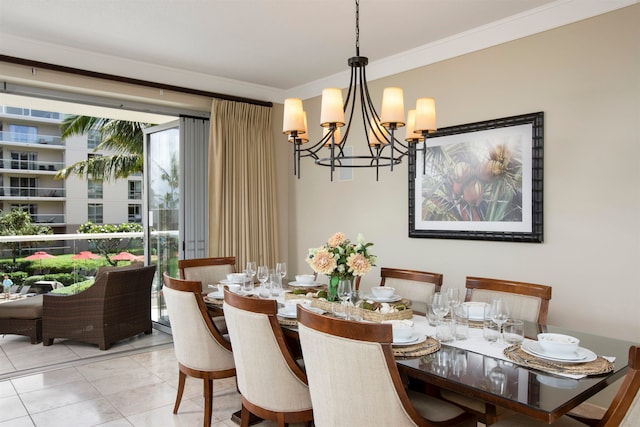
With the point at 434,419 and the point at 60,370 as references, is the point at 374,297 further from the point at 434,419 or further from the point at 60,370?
the point at 60,370

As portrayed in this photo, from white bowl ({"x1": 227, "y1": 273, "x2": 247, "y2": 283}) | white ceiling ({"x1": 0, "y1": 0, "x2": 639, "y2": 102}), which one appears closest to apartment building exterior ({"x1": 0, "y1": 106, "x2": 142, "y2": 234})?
white ceiling ({"x1": 0, "y1": 0, "x2": 639, "y2": 102})

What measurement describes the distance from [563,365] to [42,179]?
41.4ft

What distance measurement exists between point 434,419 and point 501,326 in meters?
0.53

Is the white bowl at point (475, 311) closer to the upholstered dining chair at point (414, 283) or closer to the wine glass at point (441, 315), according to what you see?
the wine glass at point (441, 315)

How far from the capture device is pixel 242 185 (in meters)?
4.78

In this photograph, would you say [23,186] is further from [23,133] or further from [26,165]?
[23,133]

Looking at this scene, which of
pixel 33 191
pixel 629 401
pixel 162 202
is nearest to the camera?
pixel 629 401

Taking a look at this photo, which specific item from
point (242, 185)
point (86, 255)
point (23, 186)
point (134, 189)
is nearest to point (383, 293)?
point (242, 185)

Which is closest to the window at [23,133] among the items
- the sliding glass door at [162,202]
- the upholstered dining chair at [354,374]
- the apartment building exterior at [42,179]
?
the apartment building exterior at [42,179]

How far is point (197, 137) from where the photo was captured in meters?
4.71

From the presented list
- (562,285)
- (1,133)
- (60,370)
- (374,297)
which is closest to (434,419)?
(374,297)

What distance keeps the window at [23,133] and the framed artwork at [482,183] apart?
36.3ft

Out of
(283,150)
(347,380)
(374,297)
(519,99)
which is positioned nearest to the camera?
(347,380)

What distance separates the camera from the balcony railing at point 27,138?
11.2 m
